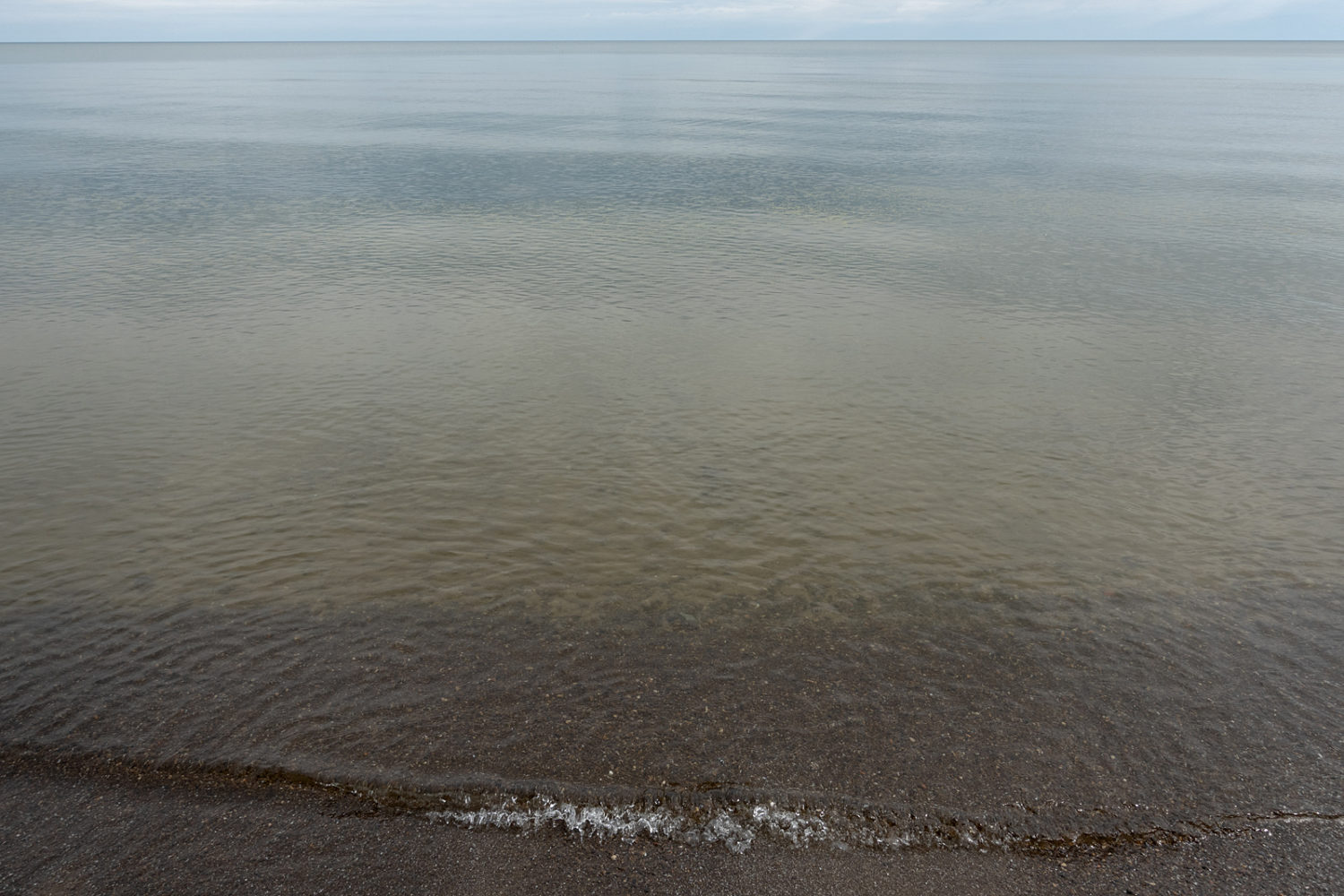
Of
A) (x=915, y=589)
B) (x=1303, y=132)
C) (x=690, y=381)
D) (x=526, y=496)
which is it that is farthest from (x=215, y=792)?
(x=1303, y=132)

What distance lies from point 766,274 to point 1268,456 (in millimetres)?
15699

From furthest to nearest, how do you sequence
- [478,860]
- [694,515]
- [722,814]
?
1. [694,515]
2. [722,814]
3. [478,860]

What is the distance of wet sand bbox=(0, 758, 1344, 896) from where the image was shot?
8164 millimetres

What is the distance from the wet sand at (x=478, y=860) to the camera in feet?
26.8

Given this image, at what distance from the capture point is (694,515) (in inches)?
586

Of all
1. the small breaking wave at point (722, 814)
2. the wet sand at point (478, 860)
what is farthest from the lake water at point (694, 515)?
the wet sand at point (478, 860)

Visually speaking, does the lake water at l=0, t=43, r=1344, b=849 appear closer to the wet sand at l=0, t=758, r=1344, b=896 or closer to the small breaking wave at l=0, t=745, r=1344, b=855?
the small breaking wave at l=0, t=745, r=1344, b=855

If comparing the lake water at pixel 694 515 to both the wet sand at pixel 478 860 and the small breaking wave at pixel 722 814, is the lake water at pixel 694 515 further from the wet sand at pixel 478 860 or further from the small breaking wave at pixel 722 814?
the wet sand at pixel 478 860

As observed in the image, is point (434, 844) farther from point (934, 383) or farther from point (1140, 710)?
point (934, 383)

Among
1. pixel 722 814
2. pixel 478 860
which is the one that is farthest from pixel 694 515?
pixel 478 860

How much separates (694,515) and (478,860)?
735cm

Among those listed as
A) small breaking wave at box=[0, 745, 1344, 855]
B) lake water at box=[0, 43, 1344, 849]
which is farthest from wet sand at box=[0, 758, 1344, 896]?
lake water at box=[0, 43, 1344, 849]

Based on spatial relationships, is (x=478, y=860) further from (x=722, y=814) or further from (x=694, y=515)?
(x=694, y=515)

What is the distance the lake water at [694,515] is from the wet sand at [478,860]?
0.30 metres
